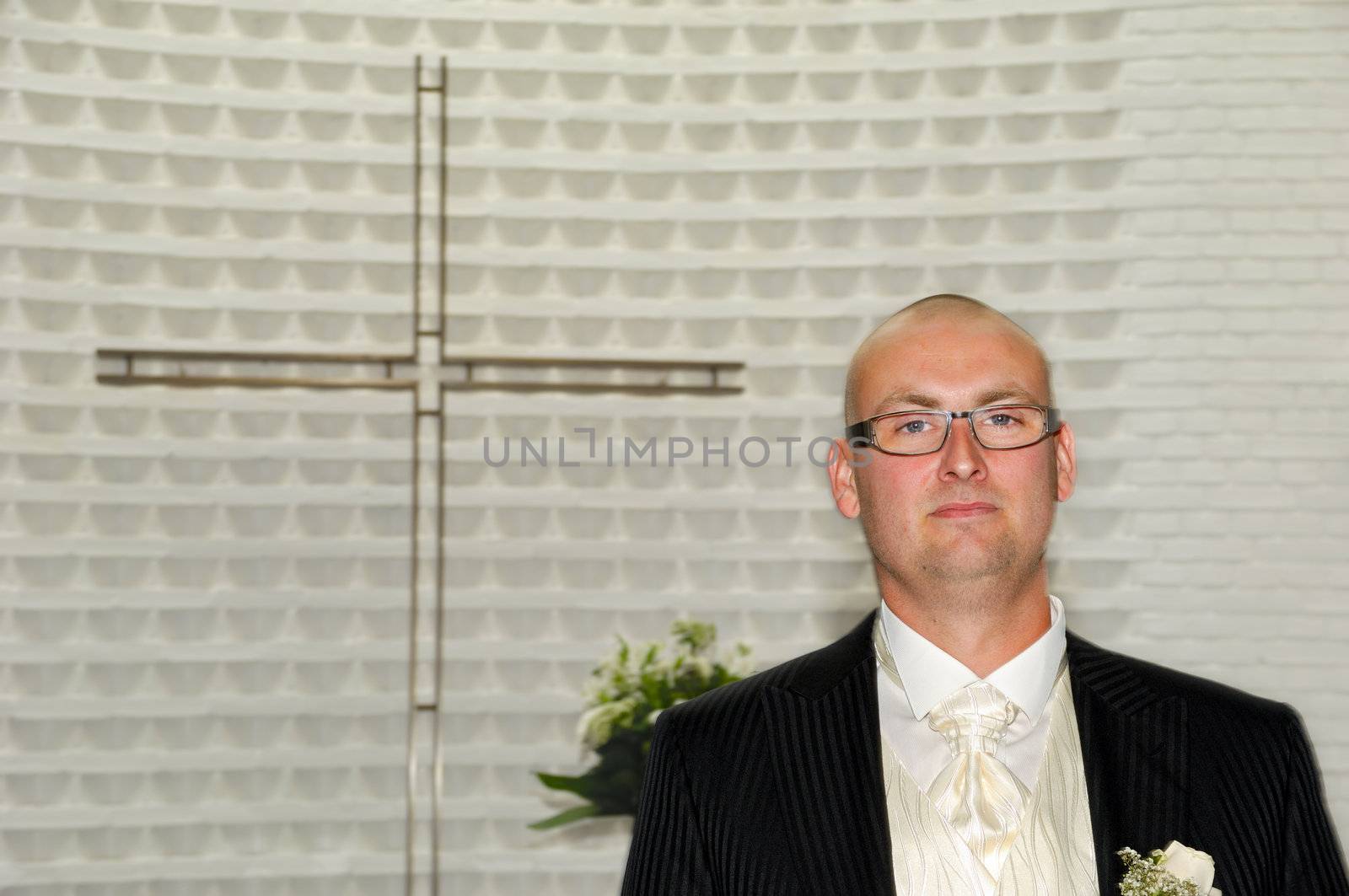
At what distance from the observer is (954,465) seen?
1498 mm

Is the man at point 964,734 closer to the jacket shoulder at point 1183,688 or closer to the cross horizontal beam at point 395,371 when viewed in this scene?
the jacket shoulder at point 1183,688

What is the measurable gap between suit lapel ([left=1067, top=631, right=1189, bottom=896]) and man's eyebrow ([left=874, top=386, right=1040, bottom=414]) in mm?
332

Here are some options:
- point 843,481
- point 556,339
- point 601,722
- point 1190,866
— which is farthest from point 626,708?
point 1190,866

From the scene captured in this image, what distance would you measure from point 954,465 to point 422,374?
7.09 ft

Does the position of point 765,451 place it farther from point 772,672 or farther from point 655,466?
point 772,672

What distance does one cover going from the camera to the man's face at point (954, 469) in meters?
1.50

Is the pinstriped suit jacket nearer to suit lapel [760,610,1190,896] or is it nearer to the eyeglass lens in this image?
suit lapel [760,610,1190,896]

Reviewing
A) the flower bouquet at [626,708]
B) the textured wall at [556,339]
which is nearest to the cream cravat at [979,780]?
the flower bouquet at [626,708]

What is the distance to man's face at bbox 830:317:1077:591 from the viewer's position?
150 centimetres

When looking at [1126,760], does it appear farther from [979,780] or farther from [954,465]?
[954,465]

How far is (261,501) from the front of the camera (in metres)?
3.32

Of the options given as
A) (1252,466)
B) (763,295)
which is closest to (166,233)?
(763,295)

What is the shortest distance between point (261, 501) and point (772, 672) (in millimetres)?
2037

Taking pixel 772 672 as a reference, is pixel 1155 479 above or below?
above
